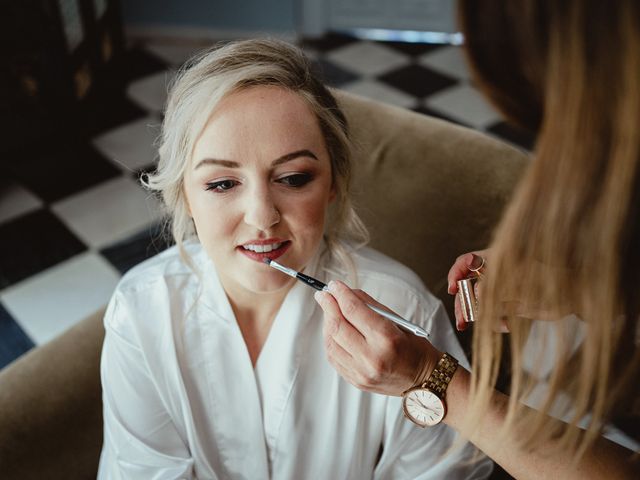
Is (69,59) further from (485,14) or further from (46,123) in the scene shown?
(485,14)

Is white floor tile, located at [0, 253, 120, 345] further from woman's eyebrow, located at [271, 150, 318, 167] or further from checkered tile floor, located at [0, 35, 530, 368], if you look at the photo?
woman's eyebrow, located at [271, 150, 318, 167]

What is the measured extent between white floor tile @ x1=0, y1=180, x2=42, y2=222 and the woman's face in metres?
1.89

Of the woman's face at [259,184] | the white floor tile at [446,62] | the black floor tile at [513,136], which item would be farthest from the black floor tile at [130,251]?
the white floor tile at [446,62]

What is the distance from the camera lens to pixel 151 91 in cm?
352

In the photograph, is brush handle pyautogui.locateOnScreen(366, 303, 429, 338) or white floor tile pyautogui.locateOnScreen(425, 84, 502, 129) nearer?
brush handle pyautogui.locateOnScreen(366, 303, 429, 338)

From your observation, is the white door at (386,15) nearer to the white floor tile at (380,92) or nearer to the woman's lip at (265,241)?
the white floor tile at (380,92)

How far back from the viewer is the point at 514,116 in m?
0.67

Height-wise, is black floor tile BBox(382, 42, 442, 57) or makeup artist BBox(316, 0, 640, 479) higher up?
makeup artist BBox(316, 0, 640, 479)

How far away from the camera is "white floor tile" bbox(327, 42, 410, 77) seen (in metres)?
3.75

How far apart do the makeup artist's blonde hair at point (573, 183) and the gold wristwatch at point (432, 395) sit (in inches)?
6.1

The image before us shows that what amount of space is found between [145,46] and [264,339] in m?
3.24

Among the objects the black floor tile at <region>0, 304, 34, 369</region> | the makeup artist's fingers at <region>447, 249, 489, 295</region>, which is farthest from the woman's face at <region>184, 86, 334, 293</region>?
the black floor tile at <region>0, 304, 34, 369</region>

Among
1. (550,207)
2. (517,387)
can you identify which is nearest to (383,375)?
(517,387)

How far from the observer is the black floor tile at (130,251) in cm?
245
